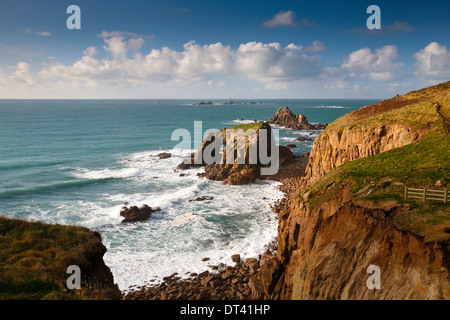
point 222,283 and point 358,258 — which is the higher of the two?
point 358,258

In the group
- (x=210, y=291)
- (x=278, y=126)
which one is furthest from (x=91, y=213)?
(x=278, y=126)

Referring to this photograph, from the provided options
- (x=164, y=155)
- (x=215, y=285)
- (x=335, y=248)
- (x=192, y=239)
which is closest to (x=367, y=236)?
(x=335, y=248)

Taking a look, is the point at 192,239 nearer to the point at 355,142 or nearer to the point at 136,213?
the point at 136,213

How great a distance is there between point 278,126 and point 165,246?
3923 inches

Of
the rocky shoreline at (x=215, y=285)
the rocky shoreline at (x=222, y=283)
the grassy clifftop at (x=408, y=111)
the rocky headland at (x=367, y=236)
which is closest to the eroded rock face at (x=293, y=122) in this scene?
the grassy clifftop at (x=408, y=111)

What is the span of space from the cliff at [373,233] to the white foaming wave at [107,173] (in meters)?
38.6

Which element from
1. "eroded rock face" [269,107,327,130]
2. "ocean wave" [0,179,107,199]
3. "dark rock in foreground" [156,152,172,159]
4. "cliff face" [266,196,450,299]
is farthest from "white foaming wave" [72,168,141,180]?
"eroded rock face" [269,107,327,130]

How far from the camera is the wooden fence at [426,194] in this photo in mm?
13674

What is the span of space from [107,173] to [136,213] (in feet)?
80.3

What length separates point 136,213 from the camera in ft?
111

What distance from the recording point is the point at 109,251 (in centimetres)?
2661

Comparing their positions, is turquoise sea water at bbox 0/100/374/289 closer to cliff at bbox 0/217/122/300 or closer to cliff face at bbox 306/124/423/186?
cliff at bbox 0/217/122/300
